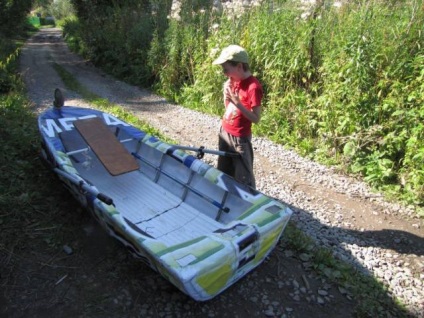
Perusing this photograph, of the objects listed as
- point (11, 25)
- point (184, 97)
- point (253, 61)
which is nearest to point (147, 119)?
point (184, 97)

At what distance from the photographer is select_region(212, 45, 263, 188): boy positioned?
11.3ft

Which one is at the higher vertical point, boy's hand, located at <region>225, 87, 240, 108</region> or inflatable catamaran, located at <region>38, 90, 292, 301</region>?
boy's hand, located at <region>225, 87, 240, 108</region>

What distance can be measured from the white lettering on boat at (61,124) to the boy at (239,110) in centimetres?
190

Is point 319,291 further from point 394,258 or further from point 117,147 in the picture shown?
point 117,147

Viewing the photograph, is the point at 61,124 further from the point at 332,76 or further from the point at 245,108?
the point at 332,76

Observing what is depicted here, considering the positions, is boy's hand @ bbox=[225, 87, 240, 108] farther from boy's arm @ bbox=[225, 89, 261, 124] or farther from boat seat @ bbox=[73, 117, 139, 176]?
boat seat @ bbox=[73, 117, 139, 176]

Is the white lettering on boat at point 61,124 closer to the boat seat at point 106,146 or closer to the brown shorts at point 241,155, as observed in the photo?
the boat seat at point 106,146

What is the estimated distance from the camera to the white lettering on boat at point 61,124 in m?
4.57

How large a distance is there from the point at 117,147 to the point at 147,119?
3683 millimetres

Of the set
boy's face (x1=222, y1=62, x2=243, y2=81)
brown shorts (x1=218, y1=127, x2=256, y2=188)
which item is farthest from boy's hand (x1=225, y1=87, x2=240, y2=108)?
brown shorts (x1=218, y1=127, x2=256, y2=188)

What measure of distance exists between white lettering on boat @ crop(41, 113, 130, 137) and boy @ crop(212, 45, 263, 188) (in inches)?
74.7

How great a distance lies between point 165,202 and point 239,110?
1.48 metres

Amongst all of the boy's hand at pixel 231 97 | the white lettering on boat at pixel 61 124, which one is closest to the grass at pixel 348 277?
the boy's hand at pixel 231 97

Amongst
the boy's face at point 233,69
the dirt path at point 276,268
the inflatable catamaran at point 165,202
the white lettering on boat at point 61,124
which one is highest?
the boy's face at point 233,69
